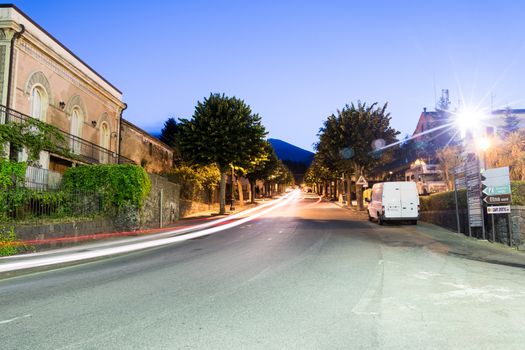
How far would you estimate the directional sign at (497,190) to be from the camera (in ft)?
47.3

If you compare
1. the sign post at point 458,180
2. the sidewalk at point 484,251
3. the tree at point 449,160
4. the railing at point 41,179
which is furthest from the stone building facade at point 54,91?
the tree at point 449,160

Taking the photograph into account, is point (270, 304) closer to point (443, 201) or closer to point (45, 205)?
point (45, 205)

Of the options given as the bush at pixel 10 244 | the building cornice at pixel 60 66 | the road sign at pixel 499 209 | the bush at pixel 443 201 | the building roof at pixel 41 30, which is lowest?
the bush at pixel 10 244

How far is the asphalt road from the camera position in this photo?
4.41 m

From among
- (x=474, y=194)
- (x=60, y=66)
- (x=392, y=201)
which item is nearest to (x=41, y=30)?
(x=60, y=66)

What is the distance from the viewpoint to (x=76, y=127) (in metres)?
23.4

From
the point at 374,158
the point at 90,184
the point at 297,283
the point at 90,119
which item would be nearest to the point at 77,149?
the point at 90,119

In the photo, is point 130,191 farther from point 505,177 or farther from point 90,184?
point 505,177

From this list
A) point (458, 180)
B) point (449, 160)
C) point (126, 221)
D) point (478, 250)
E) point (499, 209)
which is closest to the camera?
point (478, 250)

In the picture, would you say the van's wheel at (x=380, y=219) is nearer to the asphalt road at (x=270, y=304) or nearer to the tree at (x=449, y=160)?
the asphalt road at (x=270, y=304)

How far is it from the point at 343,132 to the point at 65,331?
111 ft

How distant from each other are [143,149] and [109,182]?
16.5 meters

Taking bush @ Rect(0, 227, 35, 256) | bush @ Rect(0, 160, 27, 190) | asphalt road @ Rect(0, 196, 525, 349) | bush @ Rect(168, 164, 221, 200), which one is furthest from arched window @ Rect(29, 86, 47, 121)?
bush @ Rect(168, 164, 221, 200)

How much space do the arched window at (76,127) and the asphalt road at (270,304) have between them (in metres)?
13.8
